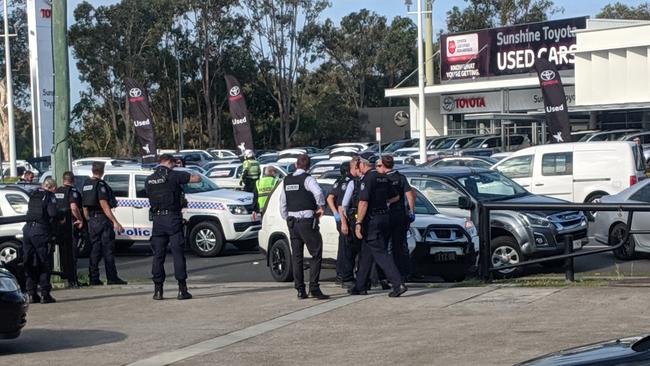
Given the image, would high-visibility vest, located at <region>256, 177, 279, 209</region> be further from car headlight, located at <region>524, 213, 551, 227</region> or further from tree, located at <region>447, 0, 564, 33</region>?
tree, located at <region>447, 0, 564, 33</region>

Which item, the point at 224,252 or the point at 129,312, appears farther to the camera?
the point at 224,252

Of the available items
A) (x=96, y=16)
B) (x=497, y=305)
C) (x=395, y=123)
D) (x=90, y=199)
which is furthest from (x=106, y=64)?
(x=497, y=305)

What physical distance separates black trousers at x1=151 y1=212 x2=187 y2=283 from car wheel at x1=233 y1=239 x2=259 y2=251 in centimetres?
720

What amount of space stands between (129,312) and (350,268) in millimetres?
3036

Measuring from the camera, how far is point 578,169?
22.0 meters

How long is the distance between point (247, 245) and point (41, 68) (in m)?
14.8

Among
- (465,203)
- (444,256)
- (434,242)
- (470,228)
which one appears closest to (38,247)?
(434,242)

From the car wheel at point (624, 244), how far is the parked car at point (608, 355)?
784cm

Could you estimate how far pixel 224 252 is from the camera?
820 inches

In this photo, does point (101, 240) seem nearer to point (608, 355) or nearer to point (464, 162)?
point (608, 355)

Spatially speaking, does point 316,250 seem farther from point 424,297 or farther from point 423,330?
point 423,330

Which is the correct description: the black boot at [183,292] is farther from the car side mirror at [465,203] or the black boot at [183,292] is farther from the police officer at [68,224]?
the car side mirror at [465,203]

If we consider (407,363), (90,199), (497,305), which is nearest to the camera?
(407,363)

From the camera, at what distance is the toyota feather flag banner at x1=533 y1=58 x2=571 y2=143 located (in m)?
37.9
